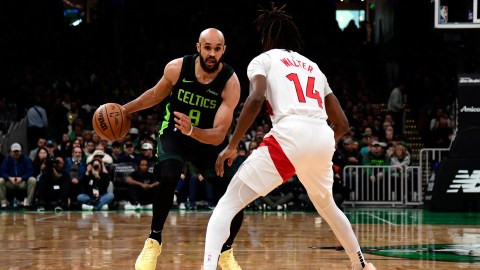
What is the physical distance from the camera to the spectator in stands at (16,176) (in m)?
20.1

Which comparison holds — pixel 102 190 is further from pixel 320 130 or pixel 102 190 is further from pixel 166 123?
pixel 320 130

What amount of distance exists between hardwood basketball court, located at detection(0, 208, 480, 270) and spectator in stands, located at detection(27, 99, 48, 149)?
20.0 feet

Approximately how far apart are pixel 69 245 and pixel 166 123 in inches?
124

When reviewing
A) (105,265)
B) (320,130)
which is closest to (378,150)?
(105,265)

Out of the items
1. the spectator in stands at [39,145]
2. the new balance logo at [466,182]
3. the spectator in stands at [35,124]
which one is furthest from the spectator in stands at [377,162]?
the spectator in stands at [35,124]

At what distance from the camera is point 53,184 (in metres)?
20.0

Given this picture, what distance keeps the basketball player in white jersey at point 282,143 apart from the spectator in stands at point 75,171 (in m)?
13.5

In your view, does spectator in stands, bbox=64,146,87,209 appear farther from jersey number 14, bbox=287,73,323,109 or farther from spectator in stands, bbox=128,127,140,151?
jersey number 14, bbox=287,73,323,109

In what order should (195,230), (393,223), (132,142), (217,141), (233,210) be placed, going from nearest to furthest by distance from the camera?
(233,210) → (217,141) → (195,230) → (393,223) → (132,142)

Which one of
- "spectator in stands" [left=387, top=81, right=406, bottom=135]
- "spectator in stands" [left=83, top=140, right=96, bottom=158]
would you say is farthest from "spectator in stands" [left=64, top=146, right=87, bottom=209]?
"spectator in stands" [left=387, top=81, right=406, bottom=135]

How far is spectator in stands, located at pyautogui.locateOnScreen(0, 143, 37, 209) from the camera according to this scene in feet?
66.0

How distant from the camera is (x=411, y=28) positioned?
32.5m

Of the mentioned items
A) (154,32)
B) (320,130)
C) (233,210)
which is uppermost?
(154,32)

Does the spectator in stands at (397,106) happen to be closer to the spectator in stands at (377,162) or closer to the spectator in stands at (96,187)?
the spectator in stands at (377,162)
